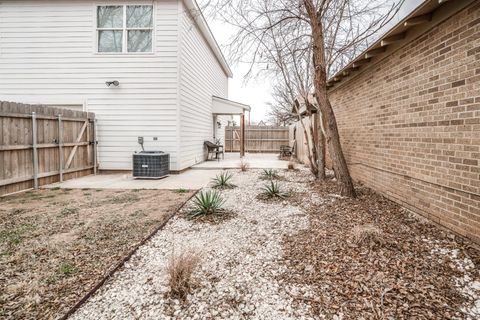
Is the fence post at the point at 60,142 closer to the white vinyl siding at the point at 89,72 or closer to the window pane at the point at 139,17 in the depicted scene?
the white vinyl siding at the point at 89,72

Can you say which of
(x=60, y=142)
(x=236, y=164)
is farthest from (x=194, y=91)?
(x=60, y=142)

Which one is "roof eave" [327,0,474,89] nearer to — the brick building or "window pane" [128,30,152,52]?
the brick building

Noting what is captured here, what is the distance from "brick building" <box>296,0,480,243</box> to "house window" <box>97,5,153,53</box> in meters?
6.42

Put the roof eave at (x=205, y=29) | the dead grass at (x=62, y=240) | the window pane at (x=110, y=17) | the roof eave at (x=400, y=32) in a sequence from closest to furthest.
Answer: the dead grass at (x=62, y=240)
the roof eave at (x=400, y=32)
the window pane at (x=110, y=17)
the roof eave at (x=205, y=29)

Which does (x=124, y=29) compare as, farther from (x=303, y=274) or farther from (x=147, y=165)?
(x=303, y=274)

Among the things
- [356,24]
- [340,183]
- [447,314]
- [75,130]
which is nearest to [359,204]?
[340,183]

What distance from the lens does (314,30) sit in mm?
5238

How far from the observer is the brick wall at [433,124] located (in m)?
2.84

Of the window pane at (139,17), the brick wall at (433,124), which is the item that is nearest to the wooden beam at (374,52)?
the brick wall at (433,124)

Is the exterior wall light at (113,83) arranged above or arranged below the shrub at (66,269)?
above

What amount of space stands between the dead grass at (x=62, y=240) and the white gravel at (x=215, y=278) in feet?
0.85

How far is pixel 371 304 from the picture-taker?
1.97 m

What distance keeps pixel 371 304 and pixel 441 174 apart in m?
2.26

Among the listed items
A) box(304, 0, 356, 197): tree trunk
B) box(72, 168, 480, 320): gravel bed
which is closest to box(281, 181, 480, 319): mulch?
box(72, 168, 480, 320): gravel bed
